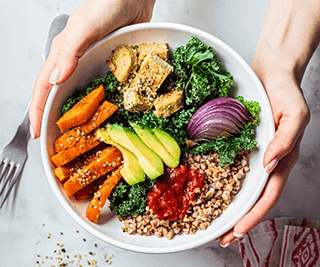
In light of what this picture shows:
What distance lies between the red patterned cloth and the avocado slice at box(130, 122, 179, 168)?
108cm

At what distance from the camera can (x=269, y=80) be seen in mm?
2629

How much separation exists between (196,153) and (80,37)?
3.51ft

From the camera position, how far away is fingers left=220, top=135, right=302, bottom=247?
2.48m

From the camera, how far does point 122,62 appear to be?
253 cm

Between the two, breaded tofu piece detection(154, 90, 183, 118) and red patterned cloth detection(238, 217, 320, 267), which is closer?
breaded tofu piece detection(154, 90, 183, 118)

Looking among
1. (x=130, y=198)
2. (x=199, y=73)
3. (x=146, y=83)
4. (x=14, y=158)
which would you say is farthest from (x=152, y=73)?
(x=14, y=158)

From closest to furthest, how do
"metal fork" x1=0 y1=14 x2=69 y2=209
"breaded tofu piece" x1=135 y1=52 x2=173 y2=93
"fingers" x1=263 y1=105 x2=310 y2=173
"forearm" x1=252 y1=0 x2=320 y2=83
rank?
"fingers" x1=263 y1=105 x2=310 y2=173, "breaded tofu piece" x1=135 y1=52 x2=173 y2=93, "forearm" x1=252 y1=0 x2=320 y2=83, "metal fork" x1=0 y1=14 x2=69 y2=209

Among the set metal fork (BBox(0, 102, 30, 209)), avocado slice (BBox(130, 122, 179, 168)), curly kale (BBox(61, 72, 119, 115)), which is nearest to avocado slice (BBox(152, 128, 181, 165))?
avocado slice (BBox(130, 122, 179, 168))


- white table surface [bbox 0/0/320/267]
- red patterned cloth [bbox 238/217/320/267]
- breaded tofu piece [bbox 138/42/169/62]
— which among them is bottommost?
red patterned cloth [bbox 238/217/320/267]

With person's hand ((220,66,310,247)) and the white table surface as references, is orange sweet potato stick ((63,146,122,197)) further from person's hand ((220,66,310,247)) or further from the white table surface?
person's hand ((220,66,310,247))

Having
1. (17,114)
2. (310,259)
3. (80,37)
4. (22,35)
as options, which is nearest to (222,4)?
(80,37)

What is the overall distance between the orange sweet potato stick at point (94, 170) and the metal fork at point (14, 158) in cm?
83

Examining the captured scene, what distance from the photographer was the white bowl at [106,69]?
2.48 m

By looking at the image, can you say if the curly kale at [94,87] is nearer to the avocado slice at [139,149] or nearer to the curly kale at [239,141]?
the avocado slice at [139,149]
